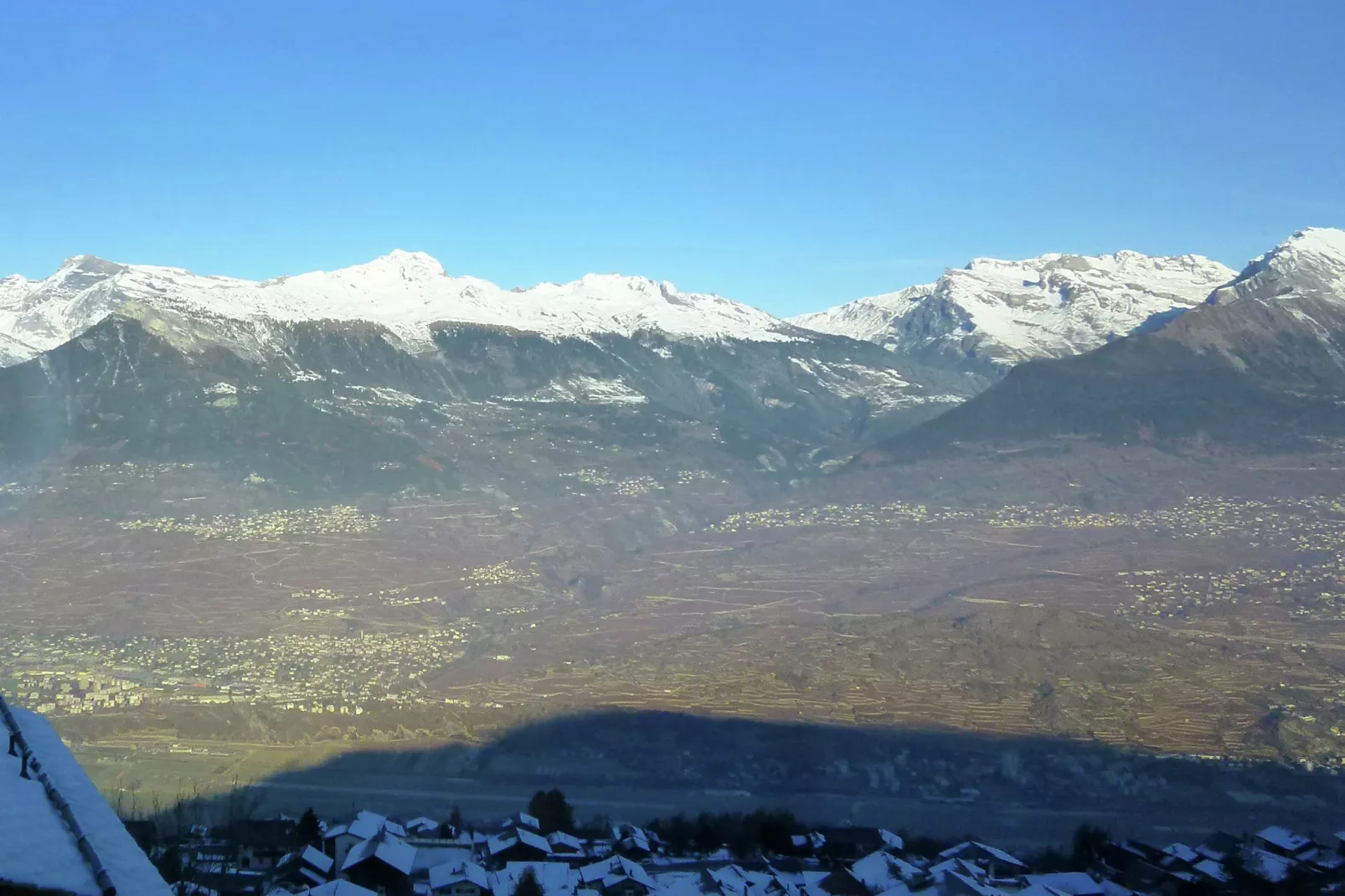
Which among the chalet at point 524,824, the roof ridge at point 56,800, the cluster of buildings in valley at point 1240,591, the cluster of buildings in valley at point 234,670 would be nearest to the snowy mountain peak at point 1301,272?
the cluster of buildings in valley at point 1240,591

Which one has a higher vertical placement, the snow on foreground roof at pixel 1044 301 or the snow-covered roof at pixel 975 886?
the snow on foreground roof at pixel 1044 301

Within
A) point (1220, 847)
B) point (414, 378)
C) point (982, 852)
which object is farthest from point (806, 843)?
point (414, 378)

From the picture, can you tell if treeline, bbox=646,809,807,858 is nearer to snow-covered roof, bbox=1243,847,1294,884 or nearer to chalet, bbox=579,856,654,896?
chalet, bbox=579,856,654,896

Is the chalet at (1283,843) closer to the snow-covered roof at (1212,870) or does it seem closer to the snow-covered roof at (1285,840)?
the snow-covered roof at (1285,840)

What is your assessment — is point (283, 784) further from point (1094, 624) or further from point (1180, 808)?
point (1094, 624)

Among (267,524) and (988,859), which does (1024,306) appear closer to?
(267,524)
